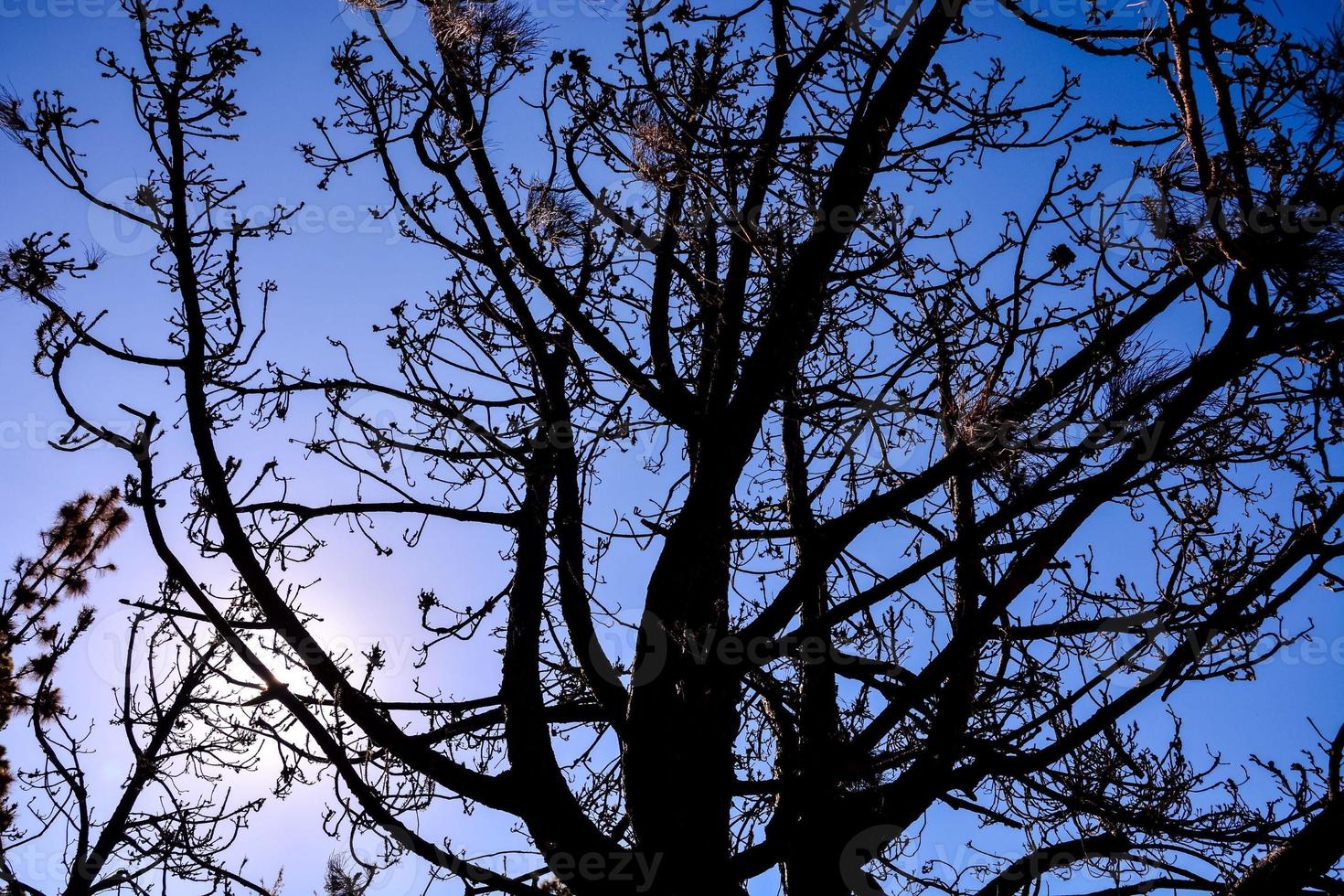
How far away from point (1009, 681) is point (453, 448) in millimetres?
2711

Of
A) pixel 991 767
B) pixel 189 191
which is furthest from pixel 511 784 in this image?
pixel 189 191

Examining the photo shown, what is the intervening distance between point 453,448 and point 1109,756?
332 cm

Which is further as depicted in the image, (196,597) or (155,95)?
(155,95)

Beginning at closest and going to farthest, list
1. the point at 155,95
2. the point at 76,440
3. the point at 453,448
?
the point at 76,440, the point at 155,95, the point at 453,448

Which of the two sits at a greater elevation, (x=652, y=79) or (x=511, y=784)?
(x=652, y=79)

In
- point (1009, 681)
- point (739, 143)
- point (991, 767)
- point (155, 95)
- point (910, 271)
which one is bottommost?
point (991, 767)

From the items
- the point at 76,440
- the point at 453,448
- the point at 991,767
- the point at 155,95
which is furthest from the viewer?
the point at 453,448

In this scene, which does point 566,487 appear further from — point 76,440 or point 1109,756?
point 1109,756

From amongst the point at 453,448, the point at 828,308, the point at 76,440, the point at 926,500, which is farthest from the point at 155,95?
the point at 926,500

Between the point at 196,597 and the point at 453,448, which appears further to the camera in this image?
the point at 453,448

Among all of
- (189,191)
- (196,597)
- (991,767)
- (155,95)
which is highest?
(155,95)

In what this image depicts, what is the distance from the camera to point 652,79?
423 cm

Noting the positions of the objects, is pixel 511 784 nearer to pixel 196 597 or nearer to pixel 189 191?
pixel 196 597

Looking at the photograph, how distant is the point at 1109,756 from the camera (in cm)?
417
